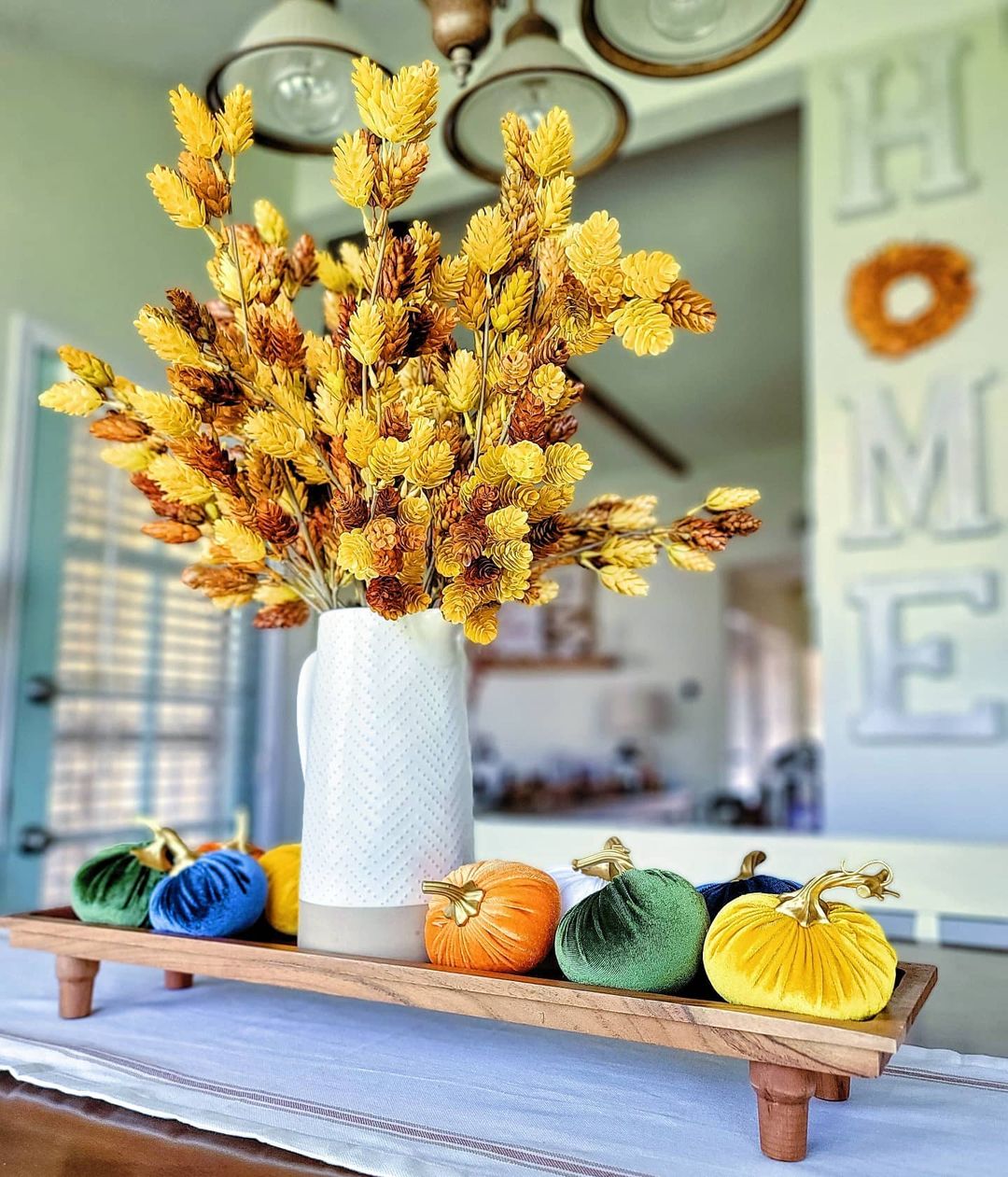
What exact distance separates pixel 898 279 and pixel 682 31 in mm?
1701

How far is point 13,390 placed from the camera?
2.43m

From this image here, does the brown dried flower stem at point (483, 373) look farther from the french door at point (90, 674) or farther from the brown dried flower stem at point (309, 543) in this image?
the french door at point (90, 674)

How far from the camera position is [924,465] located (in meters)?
2.56

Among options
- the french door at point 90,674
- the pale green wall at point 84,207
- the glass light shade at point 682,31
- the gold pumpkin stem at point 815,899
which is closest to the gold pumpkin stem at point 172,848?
the gold pumpkin stem at point 815,899

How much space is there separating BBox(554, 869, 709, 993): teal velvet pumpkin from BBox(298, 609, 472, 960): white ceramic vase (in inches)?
5.6

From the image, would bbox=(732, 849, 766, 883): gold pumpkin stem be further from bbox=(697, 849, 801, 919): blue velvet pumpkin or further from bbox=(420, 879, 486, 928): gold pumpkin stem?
bbox=(420, 879, 486, 928): gold pumpkin stem

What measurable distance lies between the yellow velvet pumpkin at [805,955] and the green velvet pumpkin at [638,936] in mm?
→ 23

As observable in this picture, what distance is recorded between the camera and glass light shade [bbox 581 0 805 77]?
1.15 m

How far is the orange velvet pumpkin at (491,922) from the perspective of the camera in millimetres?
670

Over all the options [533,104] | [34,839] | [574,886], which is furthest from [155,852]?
[34,839]

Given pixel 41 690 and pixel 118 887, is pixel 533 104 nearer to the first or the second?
pixel 118 887

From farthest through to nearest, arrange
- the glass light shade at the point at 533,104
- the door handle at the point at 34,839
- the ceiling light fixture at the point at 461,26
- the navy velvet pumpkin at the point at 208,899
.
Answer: the door handle at the point at 34,839, the glass light shade at the point at 533,104, the ceiling light fixture at the point at 461,26, the navy velvet pumpkin at the point at 208,899

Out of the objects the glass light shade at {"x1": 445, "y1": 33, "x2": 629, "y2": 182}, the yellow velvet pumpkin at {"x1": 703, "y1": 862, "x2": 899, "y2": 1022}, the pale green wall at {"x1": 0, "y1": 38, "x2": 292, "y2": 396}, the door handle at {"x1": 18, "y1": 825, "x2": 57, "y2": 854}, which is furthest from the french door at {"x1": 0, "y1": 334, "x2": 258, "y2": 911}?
the yellow velvet pumpkin at {"x1": 703, "y1": 862, "x2": 899, "y2": 1022}

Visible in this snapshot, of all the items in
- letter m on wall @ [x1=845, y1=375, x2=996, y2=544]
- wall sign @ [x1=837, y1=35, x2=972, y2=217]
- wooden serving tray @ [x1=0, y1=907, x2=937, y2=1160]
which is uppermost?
wall sign @ [x1=837, y1=35, x2=972, y2=217]
